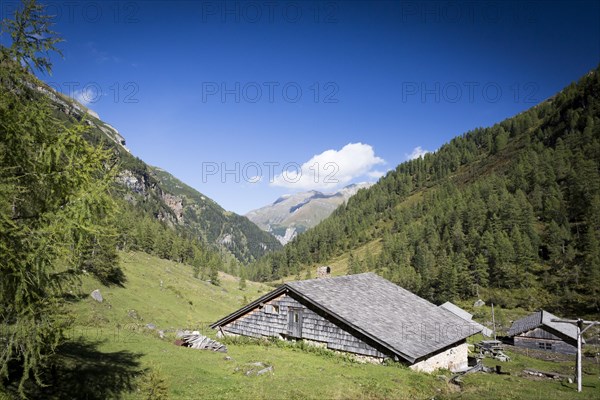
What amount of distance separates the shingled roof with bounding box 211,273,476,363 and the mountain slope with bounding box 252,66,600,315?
226ft

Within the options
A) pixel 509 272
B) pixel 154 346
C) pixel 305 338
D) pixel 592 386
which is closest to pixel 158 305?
pixel 154 346

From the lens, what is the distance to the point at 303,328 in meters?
27.1

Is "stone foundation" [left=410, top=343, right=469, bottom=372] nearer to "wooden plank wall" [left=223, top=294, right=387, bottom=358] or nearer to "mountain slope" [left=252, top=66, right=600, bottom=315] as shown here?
"wooden plank wall" [left=223, top=294, right=387, bottom=358]

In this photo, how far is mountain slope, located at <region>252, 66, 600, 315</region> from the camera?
309 feet

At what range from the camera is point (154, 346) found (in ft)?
79.2

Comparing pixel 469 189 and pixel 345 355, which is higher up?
pixel 469 189

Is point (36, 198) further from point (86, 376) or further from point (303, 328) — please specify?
point (303, 328)

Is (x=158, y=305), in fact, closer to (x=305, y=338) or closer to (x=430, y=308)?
(x=305, y=338)

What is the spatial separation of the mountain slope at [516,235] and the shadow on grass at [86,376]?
9457cm

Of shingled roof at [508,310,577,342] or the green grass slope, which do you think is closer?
the green grass slope

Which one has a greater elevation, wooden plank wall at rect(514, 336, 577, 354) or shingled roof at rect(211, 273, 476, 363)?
shingled roof at rect(211, 273, 476, 363)

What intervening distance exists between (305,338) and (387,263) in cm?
12551

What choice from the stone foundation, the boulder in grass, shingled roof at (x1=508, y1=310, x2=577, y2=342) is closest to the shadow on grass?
the stone foundation

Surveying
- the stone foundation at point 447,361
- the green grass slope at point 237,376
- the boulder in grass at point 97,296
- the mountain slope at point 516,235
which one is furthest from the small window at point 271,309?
the mountain slope at point 516,235
